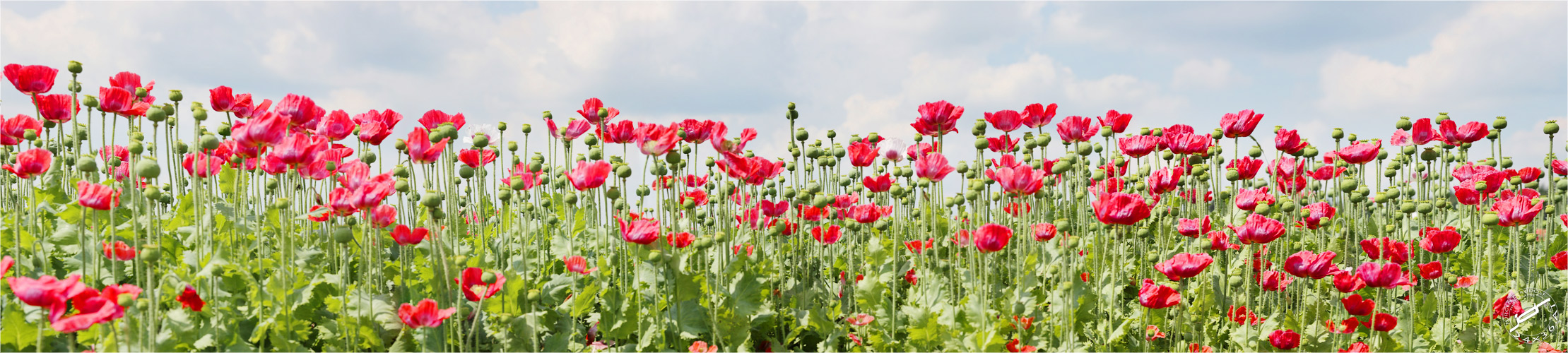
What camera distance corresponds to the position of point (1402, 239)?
5648 mm

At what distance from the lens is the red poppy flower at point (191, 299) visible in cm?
309

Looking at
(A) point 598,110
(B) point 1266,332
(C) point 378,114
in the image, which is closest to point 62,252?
(C) point 378,114

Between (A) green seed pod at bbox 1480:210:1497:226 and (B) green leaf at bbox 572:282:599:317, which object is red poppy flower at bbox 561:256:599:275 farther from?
(A) green seed pod at bbox 1480:210:1497:226

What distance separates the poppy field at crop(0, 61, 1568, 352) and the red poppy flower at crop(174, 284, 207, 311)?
0.04 ft

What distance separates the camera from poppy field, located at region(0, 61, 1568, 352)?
10.4ft

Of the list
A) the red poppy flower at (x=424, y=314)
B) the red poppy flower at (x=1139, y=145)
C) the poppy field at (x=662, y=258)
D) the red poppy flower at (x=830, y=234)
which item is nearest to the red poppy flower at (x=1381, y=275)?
the poppy field at (x=662, y=258)

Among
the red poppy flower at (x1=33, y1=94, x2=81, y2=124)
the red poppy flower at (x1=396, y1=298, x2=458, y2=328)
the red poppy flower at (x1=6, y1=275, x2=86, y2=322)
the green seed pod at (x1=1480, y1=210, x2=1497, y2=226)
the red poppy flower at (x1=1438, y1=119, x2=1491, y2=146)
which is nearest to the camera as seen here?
the red poppy flower at (x1=6, y1=275, x2=86, y2=322)

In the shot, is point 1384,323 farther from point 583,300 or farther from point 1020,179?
point 583,300

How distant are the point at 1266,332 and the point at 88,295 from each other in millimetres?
4142

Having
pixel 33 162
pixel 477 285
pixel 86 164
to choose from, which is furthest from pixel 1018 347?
pixel 33 162

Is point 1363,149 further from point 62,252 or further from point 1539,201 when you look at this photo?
point 62,252

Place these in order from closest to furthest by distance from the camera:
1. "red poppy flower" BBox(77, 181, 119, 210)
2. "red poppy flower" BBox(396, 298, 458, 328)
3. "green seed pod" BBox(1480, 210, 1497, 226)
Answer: "red poppy flower" BBox(77, 181, 119, 210), "red poppy flower" BBox(396, 298, 458, 328), "green seed pod" BBox(1480, 210, 1497, 226)

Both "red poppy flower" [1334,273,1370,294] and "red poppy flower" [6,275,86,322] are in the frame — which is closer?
"red poppy flower" [6,275,86,322]

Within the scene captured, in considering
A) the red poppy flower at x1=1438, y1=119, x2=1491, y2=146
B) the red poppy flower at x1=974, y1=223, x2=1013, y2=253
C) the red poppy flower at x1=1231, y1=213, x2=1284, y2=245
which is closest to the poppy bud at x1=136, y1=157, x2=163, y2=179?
the red poppy flower at x1=974, y1=223, x2=1013, y2=253
